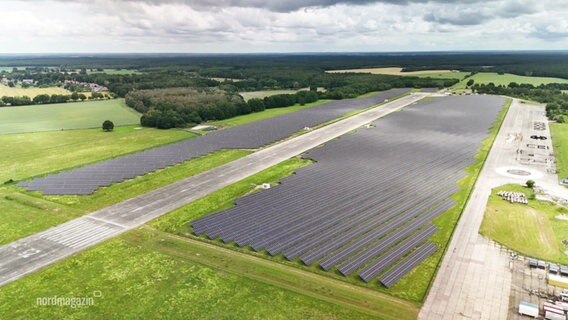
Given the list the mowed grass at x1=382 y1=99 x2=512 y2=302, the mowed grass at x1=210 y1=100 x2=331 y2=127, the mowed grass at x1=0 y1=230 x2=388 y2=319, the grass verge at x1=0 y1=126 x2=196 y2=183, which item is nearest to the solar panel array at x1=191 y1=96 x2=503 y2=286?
the mowed grass at x1=382 y1=99 x2=512 y2=302

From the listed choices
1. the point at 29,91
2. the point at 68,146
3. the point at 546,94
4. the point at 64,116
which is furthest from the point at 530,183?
the point at 29,91

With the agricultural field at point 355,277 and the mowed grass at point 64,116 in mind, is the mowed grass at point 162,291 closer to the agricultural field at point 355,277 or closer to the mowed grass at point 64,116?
the agricultural field at point 355,277

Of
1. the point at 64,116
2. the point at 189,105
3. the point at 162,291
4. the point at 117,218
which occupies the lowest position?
the point at 162,291

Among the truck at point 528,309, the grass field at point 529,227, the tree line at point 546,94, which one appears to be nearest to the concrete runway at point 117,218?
the grass field at point 529,227

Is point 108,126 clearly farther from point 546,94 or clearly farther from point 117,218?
point 546,94

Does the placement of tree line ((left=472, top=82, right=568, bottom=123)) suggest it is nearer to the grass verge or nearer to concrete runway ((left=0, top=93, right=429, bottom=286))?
concrete runway ((left=0, top=93, right=429, bottom=286))

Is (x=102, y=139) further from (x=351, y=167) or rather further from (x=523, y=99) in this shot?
(x=523, y=99)
